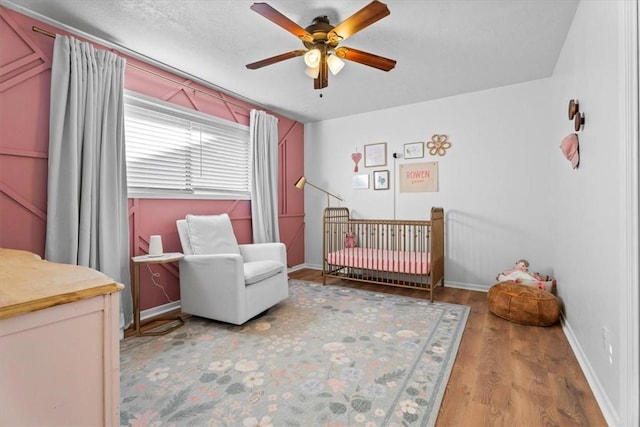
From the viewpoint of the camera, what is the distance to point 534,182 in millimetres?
3074

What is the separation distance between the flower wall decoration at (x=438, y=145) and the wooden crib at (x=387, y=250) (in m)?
0.73

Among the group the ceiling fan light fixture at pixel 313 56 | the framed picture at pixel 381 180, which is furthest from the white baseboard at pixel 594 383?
the ceiling fan light fixture at pixel 313 56

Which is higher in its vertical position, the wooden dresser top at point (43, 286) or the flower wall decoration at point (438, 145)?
the flower wall decoration at point (438, 145)

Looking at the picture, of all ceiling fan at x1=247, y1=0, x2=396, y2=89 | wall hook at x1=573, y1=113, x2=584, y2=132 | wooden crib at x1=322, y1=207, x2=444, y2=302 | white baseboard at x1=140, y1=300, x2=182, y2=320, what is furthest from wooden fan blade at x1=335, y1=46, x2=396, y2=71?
white baseboard at x1=140, y1=300, x2=182, y2=320

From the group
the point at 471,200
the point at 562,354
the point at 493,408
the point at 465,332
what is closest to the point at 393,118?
the point at 471,200

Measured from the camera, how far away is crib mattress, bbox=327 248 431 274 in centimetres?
301

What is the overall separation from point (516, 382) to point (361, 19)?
2232mm

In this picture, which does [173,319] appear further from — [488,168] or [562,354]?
[488,168]

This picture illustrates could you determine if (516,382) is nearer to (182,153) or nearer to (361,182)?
(361,182)

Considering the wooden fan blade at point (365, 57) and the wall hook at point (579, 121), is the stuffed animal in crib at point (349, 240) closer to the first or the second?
the wooden fan blade at point (365, 57)

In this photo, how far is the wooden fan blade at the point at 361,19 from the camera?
1545 mm

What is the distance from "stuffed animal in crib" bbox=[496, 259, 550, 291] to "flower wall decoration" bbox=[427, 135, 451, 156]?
1503 millimetres

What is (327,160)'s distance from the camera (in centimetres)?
445

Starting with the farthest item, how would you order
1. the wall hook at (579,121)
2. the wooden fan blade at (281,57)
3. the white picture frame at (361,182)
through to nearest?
1. the white picture frame at (361,182)
2. the wooden fan blade at (281,57)
3. the wall hook at (579,121)
